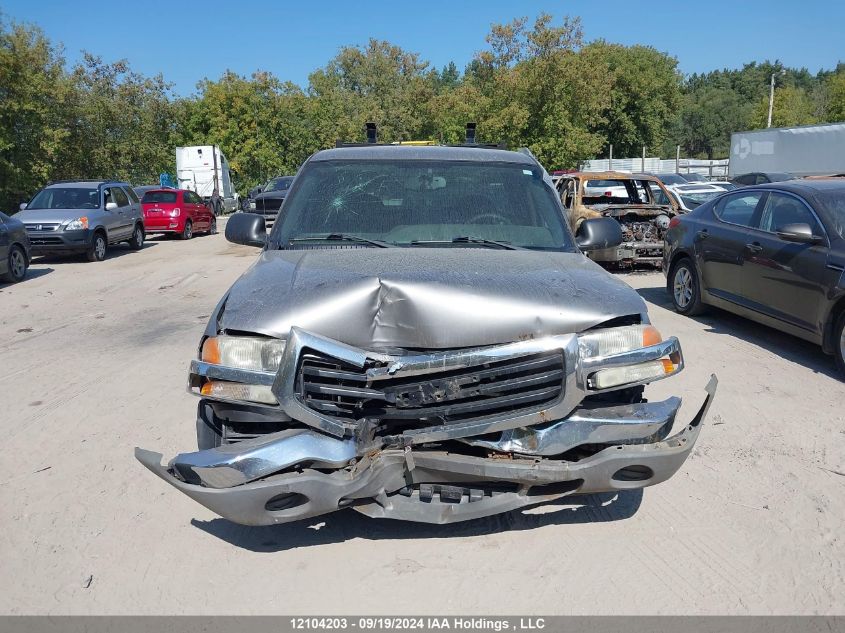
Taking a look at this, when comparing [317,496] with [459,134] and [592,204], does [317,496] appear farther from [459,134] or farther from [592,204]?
[459,134]

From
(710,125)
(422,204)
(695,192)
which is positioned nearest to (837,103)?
(710,125)

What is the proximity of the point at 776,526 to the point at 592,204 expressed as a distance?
10.4 meters

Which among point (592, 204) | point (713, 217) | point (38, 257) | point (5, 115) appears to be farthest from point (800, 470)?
point (5, 115)

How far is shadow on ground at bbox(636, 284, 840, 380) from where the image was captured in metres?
7.10

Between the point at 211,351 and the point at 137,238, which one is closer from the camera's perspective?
Answer: the point at 211,351

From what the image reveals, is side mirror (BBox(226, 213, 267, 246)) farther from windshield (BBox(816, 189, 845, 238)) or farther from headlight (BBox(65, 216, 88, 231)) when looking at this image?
headlight (BBox(65, 216, 88, 231))

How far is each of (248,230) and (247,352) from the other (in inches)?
77.5

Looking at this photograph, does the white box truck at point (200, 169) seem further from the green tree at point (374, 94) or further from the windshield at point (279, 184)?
the green tree at point (374, 94)

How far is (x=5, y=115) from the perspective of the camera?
24.1 metres

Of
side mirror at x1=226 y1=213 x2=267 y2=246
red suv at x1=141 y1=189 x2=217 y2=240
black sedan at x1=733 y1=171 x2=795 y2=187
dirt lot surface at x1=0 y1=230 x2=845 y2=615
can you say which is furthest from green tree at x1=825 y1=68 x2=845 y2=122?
side mirror at x1=226 y1=213 x2=267 y2=246

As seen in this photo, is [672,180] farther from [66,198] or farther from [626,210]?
[66,198]

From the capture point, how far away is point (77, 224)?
16.3 metres

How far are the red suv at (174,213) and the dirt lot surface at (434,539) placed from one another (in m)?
16.8

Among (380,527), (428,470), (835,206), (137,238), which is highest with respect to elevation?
(835,206)
